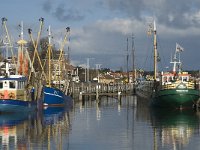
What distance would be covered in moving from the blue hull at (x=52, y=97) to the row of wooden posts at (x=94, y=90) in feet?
59.1

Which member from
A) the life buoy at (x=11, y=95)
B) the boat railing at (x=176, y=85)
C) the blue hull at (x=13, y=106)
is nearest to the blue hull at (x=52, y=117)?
the blue hull at (x=13, y=106)

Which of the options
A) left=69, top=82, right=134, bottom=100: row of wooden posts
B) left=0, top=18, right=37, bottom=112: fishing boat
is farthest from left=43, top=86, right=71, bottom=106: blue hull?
left=69, top=82, right=134, bottom=100: row of wooden posts

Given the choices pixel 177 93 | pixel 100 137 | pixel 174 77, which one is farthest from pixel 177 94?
pixel 100 137

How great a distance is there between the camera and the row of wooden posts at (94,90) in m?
99.9

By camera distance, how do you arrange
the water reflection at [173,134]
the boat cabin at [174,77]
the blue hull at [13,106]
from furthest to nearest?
the boat cabin at [174,77]
the blue hull at [13,106]
the water reflection at [173,134]

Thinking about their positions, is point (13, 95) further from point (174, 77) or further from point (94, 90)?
point (94, 90)

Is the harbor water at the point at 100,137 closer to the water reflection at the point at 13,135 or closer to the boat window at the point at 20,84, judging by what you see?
the water reflection at the point at 13,135

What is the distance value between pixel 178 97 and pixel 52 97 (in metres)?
18.1

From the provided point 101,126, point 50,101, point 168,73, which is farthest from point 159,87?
point 101,126

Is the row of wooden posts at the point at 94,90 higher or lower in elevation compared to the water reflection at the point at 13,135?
higher

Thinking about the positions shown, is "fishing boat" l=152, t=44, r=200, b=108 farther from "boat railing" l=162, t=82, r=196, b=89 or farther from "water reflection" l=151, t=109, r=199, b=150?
"water reflection" l=151, t=109, r=199, b=150

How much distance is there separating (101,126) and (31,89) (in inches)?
900

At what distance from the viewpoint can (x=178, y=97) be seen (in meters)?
65.5

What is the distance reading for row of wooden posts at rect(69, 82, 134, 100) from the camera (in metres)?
99.9
